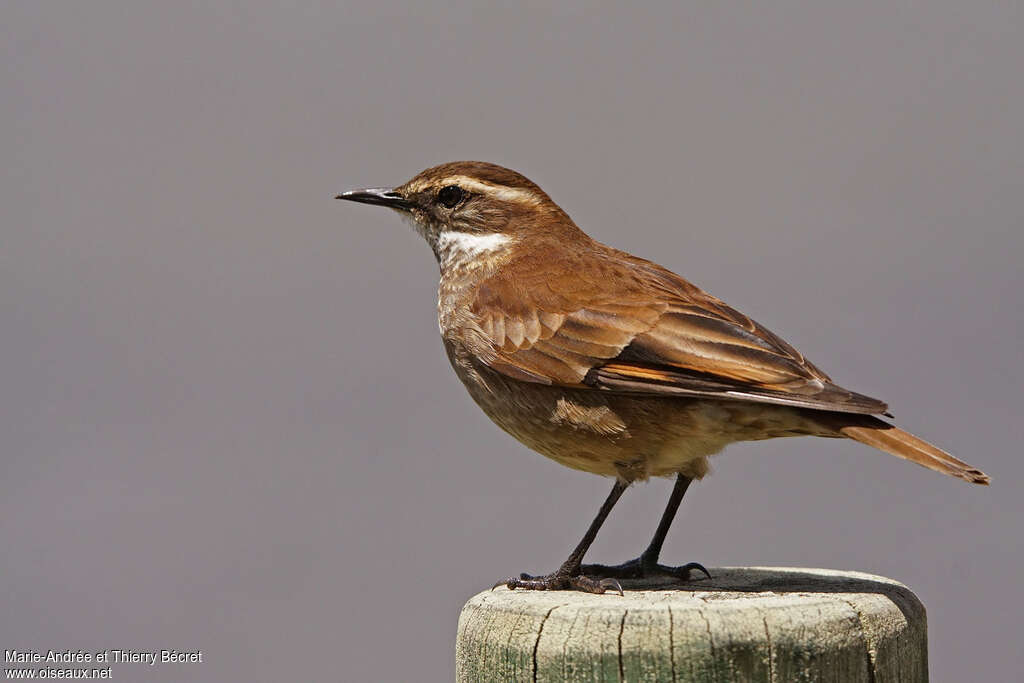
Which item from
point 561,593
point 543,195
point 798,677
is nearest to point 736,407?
point 561,593

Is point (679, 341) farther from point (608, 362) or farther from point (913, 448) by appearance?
point (913, 448)

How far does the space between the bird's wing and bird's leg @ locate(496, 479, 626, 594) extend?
2.08 feet

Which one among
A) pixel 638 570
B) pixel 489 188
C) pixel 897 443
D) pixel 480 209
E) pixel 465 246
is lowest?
pixel 638 570

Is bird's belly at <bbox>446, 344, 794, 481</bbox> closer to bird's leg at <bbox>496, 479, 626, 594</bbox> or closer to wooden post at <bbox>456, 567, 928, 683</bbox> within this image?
bird's leg at <bbox>496, 479, 626, 594</bbox>

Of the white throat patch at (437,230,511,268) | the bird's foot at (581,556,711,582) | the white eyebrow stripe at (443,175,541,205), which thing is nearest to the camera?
the bird's foot at (581,556,711,582)

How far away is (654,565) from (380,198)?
2.75 m

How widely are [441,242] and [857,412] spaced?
2979mm

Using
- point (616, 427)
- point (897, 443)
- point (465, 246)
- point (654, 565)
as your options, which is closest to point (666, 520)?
point (654, 565)

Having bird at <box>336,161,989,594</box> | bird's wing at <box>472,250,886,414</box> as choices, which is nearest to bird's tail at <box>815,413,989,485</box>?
bird at <box>336,161,989,594</box>

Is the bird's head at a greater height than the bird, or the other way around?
the bird's head

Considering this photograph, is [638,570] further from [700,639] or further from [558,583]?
[700,639]

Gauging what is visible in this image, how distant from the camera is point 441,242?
692 centimetres

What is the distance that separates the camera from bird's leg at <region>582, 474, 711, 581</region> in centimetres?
554

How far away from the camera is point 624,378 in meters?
5.22
